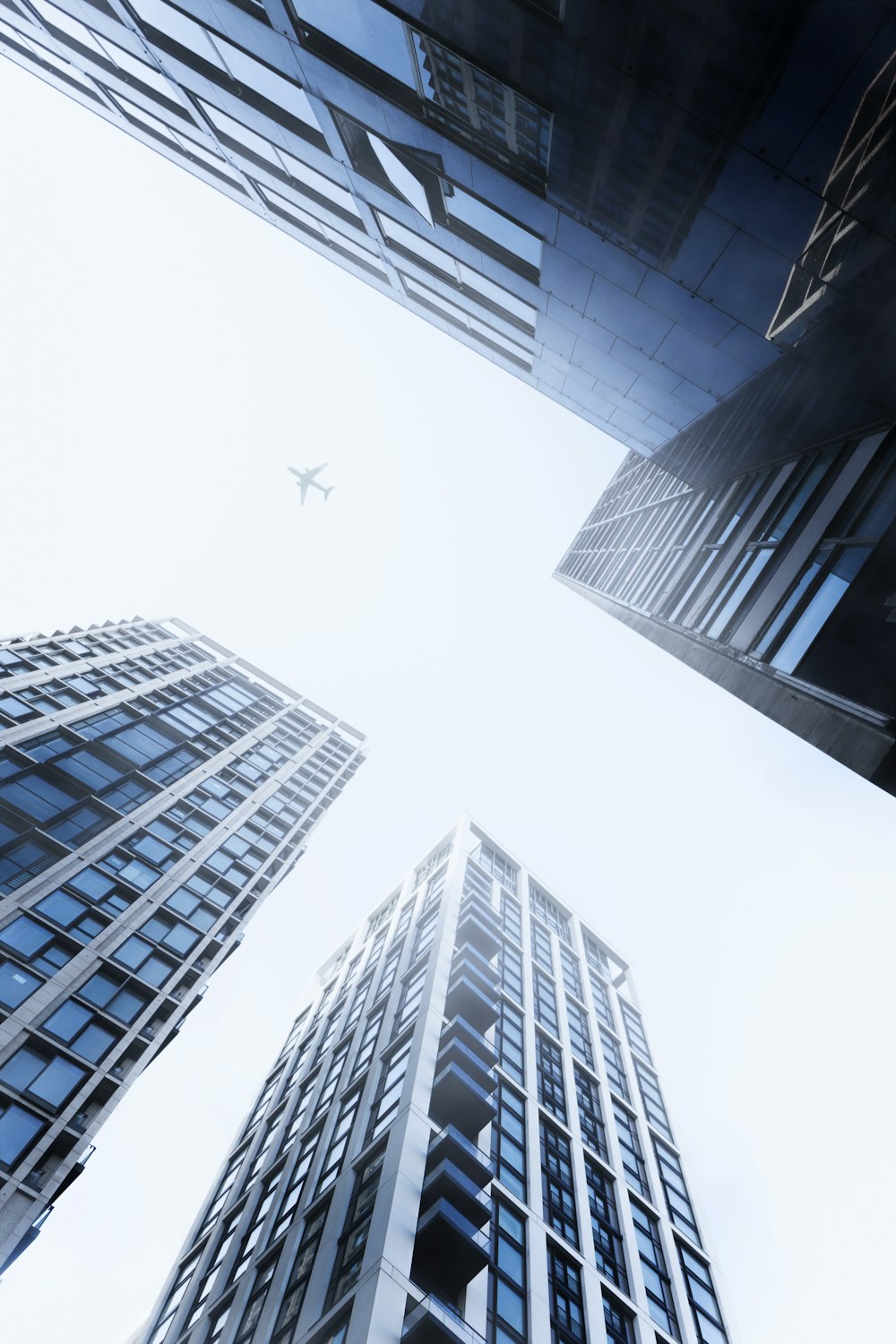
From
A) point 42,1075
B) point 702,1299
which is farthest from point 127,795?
point 702,1299

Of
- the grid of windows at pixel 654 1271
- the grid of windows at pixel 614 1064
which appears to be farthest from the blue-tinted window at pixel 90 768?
the grid of windows at pixel 614 1064

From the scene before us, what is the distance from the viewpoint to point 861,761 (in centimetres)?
979

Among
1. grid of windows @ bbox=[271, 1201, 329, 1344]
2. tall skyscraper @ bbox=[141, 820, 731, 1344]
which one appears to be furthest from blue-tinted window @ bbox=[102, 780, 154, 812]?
grid of windows @ bbox=[271, 1201, 329, 1344]

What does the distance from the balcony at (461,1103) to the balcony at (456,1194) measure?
4.88 m

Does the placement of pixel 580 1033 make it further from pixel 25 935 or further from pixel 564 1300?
pixel 25 935

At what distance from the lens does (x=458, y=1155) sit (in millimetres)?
27766

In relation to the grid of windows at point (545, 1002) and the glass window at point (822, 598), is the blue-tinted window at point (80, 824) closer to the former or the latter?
the grid of windows at point (545, 1002)

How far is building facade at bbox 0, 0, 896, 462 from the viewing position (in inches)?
344

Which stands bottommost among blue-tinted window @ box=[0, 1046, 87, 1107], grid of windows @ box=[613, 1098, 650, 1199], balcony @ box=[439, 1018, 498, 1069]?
grid of windows @ box=[613, 1098, 650, 1199]

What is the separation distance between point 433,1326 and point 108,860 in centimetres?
2239

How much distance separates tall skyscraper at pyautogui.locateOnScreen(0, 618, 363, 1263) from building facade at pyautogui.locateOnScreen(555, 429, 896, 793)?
80.7 feet

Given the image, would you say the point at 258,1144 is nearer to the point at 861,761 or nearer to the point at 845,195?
the point at 861,761

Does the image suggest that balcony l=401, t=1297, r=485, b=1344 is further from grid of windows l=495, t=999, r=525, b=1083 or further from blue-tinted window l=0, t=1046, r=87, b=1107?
grid of windows l=495, t=999, r=525, b=1083

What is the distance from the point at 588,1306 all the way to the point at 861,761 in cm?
3010
